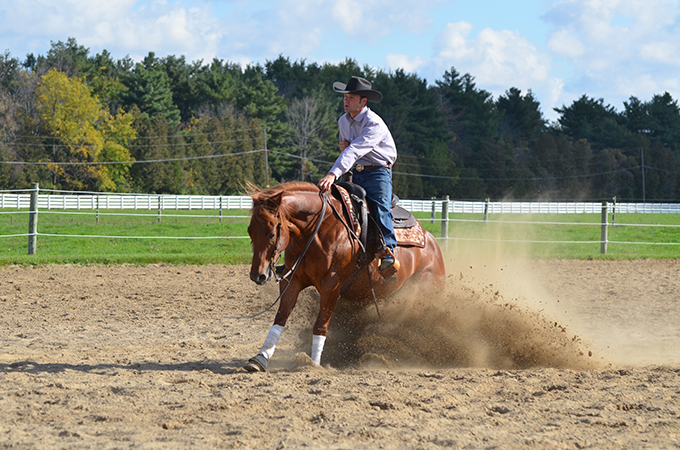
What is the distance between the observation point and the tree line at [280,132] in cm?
4875

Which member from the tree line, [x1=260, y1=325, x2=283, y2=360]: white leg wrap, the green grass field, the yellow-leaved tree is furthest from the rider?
the yellow-leaved tree

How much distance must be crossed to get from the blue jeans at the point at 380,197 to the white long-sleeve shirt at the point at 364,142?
0.35ft

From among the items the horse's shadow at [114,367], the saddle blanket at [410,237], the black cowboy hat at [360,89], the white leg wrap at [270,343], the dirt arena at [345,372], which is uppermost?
the black cowboy hat at [360,89]

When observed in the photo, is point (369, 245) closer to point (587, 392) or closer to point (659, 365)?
point (587, 392)

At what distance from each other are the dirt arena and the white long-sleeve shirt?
147 centimetres

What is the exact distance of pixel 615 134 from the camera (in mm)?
78562

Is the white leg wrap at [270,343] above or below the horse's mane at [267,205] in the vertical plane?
below

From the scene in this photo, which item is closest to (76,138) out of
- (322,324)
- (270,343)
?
(270,343)

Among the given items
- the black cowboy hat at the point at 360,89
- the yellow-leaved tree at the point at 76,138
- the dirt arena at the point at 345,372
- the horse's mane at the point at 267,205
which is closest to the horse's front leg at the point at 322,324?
the dirt arena at the point at 345,372

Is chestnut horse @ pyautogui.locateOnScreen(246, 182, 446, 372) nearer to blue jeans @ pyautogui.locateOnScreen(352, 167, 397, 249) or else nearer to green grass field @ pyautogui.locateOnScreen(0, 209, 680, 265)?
blue jeans @ pyautogui.locateOnScreen(352, 167, 397, 249)

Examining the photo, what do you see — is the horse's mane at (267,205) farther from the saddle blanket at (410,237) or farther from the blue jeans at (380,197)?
the saddle blanket at (410,237)

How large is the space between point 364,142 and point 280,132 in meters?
56.4

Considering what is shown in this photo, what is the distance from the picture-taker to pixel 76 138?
4756 cm

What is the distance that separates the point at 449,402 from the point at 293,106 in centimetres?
6085
